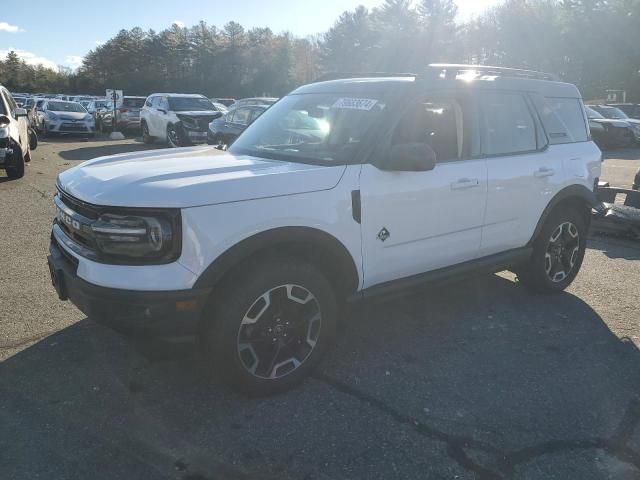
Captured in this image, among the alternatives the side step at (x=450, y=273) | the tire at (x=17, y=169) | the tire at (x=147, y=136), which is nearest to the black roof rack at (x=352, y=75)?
the side step at (x=450, y=273)

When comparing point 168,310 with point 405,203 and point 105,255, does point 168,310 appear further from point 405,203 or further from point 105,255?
point 405,203

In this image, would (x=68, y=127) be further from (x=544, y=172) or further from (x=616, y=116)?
(x=616, y=116)

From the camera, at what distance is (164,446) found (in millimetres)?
2770

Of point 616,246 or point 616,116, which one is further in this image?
point 616,116

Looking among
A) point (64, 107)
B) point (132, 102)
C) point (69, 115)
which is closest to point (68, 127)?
point (69, 115)

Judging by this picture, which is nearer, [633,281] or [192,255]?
[192,255]

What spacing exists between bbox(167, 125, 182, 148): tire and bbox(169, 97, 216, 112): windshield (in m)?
0.68

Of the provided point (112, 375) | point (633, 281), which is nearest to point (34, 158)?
point (112, 375)

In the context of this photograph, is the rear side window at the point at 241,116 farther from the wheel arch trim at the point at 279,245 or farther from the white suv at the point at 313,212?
the wheel arch trim at the point at 279,245

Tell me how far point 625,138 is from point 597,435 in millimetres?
21498

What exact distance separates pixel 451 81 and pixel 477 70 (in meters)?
0.50

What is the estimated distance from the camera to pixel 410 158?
3338 mm

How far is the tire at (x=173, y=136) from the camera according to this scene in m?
17.3

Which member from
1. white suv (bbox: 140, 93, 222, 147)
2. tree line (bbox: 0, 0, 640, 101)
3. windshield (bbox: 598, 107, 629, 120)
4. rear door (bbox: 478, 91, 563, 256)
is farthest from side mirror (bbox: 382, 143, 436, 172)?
tree line (bbox: 0, 0, 640, 101)
